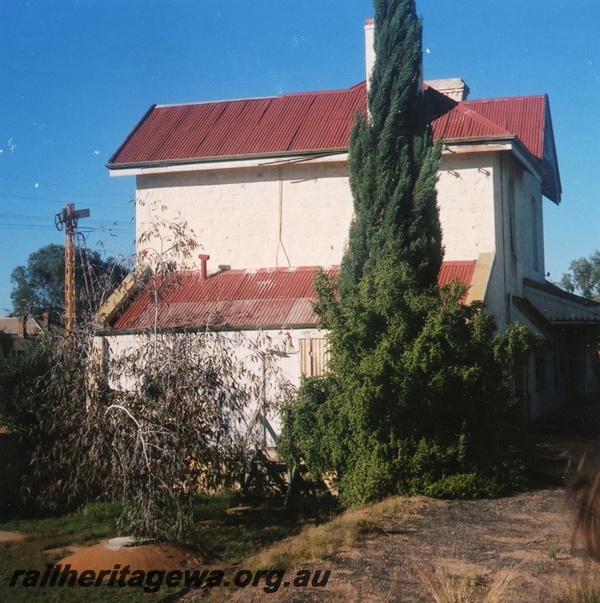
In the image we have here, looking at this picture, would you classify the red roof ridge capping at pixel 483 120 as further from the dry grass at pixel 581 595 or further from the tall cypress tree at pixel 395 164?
the dry grass at pixel 581 595

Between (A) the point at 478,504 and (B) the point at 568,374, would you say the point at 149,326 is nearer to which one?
(A) the point at 478,504

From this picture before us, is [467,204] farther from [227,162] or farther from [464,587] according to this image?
[464,587]

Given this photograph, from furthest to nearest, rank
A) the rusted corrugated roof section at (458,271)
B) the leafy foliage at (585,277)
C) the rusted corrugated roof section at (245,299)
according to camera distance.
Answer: the leafy foliage at (585,277), the rusted corrugated roof section at (458,271), the rusted corrugated roof section at (245,299)

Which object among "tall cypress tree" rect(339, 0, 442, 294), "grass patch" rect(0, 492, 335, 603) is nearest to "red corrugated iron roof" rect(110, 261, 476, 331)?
"tall cypress tree" rect(339, 0, 442, 294)

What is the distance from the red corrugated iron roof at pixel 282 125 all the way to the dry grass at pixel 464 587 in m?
11.6

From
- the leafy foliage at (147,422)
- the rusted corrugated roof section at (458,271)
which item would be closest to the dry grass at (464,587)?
the leafy foliage at (147,422)

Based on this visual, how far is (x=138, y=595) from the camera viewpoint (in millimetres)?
8656

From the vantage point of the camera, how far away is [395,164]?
44.1ft

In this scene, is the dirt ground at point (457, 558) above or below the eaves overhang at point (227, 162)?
below

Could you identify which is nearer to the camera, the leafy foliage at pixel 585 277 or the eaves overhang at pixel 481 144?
the eaves overhang at pixel 481 144

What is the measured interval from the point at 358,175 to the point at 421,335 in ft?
10.9

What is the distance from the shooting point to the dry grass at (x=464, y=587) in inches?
258

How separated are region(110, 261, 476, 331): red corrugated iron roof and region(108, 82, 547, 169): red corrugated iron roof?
2.75 metres

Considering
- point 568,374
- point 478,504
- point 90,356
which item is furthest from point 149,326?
point 568,374
